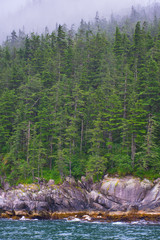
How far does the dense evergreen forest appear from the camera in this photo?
1419 inches

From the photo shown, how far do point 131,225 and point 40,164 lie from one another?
18.9m

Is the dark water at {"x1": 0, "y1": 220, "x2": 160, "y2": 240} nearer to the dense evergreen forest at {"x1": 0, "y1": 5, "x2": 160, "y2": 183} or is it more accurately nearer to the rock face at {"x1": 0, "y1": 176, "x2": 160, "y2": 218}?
the rock face at {"x1": 0, "y1": 176, "x2": 160, "y2": 218}

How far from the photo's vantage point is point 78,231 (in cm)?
2352

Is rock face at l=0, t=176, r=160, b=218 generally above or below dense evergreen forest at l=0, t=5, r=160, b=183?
below

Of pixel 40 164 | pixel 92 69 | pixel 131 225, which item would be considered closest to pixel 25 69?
pixel 92 69

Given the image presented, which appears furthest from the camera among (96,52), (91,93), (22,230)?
(96,52)

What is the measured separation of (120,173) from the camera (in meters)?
34.6

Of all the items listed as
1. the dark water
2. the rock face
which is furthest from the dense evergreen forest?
the dark water

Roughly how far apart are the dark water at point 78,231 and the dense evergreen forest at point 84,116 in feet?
31.7

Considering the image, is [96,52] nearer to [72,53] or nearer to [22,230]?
[72,53]

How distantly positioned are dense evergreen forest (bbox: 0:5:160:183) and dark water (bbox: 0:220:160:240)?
9651mm

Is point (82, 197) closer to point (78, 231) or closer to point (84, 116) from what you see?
point (78, 231)

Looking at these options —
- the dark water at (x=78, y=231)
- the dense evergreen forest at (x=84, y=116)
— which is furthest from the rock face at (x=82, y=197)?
the dark water at (x=78, y=231)

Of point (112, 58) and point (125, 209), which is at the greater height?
point (112, 58)
